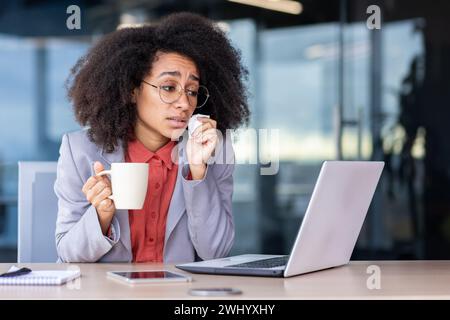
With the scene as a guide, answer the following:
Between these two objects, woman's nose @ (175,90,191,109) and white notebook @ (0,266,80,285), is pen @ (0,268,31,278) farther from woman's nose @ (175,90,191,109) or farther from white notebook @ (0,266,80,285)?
woman's nose @ (175,90,191,109)

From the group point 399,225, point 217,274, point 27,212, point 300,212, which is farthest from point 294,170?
point 217,274

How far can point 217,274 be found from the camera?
204 cm

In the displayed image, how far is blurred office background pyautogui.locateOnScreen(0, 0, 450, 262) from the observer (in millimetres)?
5469

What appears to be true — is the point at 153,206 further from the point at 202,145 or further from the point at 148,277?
the point at 148,277

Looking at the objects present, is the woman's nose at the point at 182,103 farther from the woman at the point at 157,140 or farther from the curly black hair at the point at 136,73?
the curly black hair at the point at 136,73

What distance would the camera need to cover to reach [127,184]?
6.93 feet

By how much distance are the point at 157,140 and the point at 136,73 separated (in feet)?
0.72

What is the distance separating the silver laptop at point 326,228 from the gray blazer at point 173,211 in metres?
0.32

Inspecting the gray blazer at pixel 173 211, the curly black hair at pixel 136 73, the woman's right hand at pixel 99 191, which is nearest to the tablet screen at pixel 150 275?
the woman's right hand at pixel 99 191

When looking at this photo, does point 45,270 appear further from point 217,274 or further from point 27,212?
point 27,212

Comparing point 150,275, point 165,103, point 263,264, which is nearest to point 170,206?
point 165,103

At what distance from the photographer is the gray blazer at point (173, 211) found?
2.46m

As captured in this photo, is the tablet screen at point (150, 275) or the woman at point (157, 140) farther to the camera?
the woman at point (157, 140)
